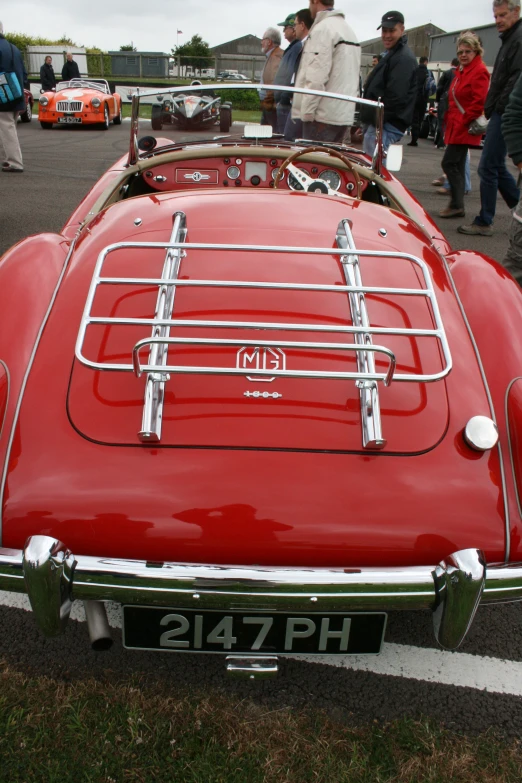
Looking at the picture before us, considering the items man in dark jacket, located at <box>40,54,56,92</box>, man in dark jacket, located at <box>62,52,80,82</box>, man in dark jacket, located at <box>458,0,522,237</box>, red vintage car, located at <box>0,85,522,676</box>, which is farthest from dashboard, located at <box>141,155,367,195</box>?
man in dark jacket, located at <box>40,54,56,92</box>

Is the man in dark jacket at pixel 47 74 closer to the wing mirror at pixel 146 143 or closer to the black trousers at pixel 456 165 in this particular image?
the black trousers at pixel 456 165

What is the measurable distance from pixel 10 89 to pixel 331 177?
219 inches

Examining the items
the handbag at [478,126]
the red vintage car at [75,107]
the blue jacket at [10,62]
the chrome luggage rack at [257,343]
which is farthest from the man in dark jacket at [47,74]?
the chrome luggage rack at [257,343]

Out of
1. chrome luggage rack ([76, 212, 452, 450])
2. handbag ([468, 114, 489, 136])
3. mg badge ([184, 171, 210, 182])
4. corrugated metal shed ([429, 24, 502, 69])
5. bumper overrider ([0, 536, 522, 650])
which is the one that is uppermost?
corrugated metal shed ([429, 24, 502, 69])

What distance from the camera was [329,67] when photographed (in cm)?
530

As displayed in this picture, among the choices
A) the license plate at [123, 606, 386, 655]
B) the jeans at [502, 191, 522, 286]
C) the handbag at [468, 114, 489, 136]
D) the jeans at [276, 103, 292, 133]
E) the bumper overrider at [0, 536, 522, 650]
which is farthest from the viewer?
the jeans at [276, 103, 292, 133]

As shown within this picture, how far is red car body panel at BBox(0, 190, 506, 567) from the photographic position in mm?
1454

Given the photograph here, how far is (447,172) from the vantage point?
633 cm

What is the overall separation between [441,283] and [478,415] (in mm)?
638

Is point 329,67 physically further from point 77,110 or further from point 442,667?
point 77,110

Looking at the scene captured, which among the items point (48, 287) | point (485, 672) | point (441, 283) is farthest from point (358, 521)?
point (48, 287)

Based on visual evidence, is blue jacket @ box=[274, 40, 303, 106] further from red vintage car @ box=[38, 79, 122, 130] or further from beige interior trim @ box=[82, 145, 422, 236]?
red vintage car @ box=[38, 79, 122, 130]

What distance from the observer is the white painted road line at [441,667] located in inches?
73.0

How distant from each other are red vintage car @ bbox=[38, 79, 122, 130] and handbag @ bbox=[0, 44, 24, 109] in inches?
292
